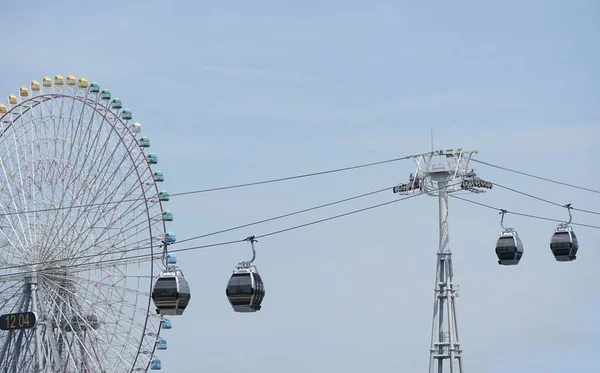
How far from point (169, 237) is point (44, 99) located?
1086 centimetres

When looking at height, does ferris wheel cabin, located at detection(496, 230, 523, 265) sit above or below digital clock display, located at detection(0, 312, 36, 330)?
below

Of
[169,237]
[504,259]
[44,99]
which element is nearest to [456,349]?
[504,259]

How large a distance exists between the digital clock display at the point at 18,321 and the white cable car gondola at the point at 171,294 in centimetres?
2229

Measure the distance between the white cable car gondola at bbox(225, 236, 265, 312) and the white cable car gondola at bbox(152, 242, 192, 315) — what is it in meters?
3.44

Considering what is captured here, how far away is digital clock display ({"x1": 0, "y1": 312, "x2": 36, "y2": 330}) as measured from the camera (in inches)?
2928

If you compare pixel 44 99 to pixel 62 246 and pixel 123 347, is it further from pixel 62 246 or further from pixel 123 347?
pixel 123 347

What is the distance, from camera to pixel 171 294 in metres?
53.1

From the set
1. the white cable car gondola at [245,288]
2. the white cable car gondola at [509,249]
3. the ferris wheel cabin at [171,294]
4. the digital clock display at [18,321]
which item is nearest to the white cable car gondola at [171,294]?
the ferris wheel cabin at [171,294]

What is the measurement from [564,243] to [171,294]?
14.6 meters

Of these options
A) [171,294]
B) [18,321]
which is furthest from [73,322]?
[171,294]

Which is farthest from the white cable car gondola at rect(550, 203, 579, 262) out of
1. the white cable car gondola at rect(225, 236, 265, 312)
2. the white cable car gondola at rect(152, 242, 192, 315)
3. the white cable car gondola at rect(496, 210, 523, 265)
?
the white cable car gondola at rect(152, 242, 192, 315)

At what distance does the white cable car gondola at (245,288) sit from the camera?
49906 millimetres

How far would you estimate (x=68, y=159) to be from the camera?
73.9 metres

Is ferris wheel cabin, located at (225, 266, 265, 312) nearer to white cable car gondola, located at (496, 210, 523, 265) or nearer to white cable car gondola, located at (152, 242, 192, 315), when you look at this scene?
white cable car gondola, located at (152, 242, 192, 315)
